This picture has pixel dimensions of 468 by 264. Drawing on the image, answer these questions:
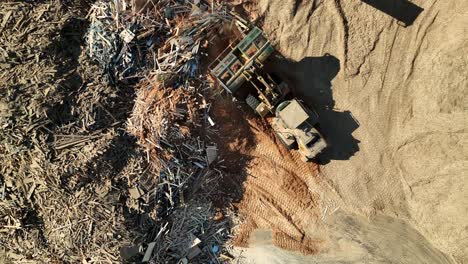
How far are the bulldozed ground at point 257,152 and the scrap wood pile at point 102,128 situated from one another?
0.04m

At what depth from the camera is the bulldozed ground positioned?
12766 millimetres

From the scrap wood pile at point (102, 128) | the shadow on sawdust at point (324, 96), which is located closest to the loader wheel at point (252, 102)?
the shadow on sawdust at point (324, 96)

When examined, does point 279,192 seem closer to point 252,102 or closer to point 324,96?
point 252,102

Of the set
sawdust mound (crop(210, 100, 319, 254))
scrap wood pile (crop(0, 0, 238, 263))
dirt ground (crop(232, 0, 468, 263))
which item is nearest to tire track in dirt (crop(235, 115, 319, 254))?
sawdust mound (crop(210, 100, 319, 254))

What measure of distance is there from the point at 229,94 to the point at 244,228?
3.63m

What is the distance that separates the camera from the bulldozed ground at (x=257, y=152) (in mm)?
12766

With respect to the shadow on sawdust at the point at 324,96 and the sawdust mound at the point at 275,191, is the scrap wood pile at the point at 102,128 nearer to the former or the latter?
the sawdust mound at the point at 275,191

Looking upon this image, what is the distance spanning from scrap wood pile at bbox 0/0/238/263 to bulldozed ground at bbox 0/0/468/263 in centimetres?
4

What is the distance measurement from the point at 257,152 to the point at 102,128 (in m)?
4.09

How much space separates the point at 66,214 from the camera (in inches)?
510

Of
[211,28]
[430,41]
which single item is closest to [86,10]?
[211,28]

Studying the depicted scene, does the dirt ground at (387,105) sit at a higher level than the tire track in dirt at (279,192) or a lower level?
higher

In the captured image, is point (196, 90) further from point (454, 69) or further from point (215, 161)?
point (454, 69)

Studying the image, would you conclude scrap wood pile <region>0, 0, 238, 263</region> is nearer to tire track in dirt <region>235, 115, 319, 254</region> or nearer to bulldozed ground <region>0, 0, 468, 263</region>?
bulldozed ground <region>0, 0, 468, 263</region>
